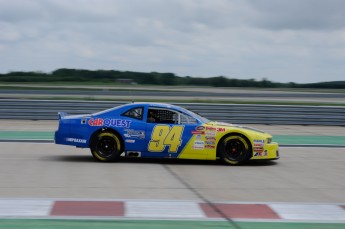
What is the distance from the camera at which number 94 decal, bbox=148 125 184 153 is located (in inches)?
488

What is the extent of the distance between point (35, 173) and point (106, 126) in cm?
205

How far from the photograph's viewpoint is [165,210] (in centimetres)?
792

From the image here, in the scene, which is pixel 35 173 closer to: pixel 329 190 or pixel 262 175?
pixel 262 175

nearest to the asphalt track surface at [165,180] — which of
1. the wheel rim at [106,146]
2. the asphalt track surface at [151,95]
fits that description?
the wheel rim at [106,146]

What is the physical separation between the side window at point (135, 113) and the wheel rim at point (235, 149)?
1.79 m

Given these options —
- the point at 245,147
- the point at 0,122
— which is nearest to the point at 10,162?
the point at 245,147

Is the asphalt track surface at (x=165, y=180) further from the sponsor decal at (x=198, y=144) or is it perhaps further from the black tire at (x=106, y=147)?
the sponsor decal at (x=198, y=144)

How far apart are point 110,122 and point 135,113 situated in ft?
1.75

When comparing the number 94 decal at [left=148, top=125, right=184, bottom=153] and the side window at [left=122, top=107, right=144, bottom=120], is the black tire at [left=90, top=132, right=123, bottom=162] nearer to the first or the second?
the side window at [left=122, top=107, right=144, bottom=120]

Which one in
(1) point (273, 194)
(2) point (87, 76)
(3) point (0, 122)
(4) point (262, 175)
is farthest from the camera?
(2) point (87, 76)

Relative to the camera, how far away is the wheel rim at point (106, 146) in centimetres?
1242

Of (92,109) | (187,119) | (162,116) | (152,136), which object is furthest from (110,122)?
(92,109)

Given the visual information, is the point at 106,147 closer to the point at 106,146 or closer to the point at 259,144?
the point at 106,146

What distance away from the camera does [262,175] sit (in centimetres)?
1137
